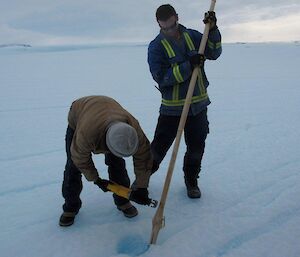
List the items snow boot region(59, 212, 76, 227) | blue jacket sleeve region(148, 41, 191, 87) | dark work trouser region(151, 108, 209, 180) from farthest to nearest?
1. dark work trouser region(151, 108, 209, 180)
2. snow boot region(59, 212, 76, 227)
3. blue jacket sleeve region(148, 41, 191, 87)

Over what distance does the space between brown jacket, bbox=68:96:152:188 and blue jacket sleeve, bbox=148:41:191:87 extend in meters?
0.48

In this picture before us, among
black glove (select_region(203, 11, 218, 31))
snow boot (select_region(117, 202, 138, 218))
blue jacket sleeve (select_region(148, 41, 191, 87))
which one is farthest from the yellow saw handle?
black glove (select_region(203, 11, 218, 31))

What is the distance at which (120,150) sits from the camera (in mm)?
2291

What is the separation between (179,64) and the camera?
9.52 ft

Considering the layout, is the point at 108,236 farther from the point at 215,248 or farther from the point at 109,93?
the point at 109,93

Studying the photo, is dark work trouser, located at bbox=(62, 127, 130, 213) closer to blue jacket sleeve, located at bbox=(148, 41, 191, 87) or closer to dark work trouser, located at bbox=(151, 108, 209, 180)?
dark work trouser, located at bbox=(151, 108, 209, 180)

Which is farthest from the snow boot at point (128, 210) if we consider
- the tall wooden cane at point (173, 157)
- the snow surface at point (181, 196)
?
the tall wooden cane at point (173, 157)

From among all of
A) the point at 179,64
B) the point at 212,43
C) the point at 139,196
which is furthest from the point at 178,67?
the point at 139,196

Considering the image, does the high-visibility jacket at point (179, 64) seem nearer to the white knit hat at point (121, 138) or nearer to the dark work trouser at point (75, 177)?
the dark work trouser at point (75, 177)

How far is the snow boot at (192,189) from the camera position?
335cm

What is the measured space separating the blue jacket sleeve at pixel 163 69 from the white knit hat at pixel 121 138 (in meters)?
0.73

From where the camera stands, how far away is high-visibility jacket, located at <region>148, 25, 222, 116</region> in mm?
2891

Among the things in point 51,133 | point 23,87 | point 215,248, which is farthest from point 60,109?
point 215,248

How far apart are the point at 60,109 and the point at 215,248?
4.79m
